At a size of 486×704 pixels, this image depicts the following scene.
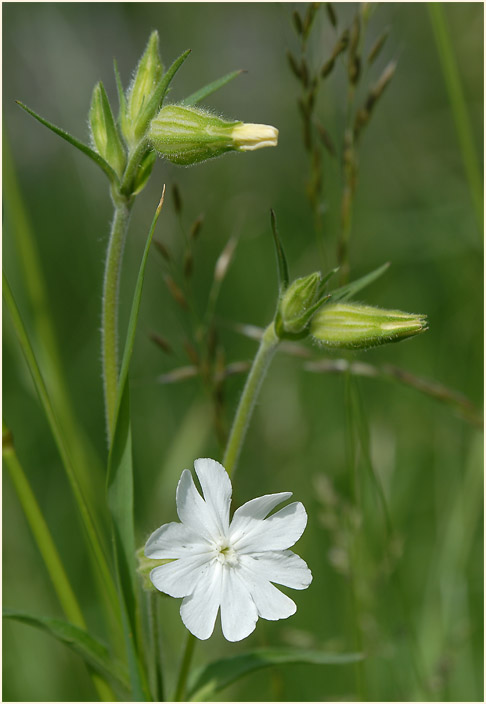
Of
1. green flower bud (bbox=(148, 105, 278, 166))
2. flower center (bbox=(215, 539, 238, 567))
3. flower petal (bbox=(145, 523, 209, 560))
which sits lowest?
flower center (bbox=(215, 539, 238, 567))

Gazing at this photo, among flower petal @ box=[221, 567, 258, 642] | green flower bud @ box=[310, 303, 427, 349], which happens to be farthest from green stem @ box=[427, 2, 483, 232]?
flower petal @ box=[221, 567, 258, 642]

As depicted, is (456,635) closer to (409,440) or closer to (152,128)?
(409,440)

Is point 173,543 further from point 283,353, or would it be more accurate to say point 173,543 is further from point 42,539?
point 283,353

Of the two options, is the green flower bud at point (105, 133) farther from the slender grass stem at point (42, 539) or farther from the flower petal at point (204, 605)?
the flower petal at point (204, 605)

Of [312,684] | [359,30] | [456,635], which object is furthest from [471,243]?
[312,684]

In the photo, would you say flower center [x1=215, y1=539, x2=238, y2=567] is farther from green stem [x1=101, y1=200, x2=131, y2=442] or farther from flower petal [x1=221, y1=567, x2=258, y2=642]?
green stem [x1=101, y1=200, x2=131, y2=442]

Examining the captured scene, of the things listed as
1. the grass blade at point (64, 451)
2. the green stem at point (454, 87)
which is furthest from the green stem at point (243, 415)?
the green stem at point (454, 87)
